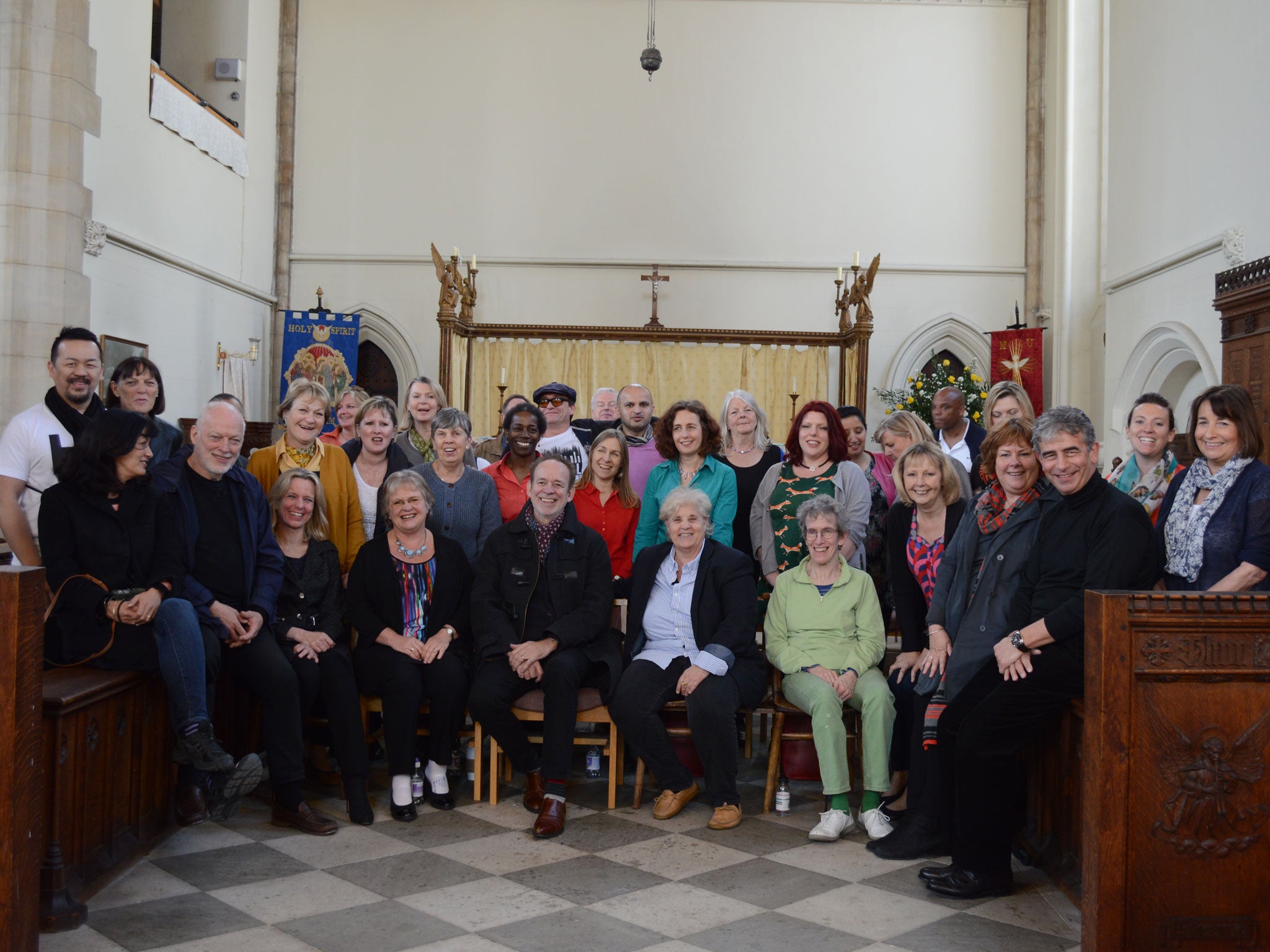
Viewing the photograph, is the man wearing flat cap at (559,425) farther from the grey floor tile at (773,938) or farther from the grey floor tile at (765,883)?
the grey floor tile at (773,938)

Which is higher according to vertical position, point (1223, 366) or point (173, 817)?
point (1223, 366)

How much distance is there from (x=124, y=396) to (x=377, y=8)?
345 inches

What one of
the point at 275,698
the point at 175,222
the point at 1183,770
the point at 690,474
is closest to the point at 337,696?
the point at 275,698

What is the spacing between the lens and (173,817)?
3691 millimetres

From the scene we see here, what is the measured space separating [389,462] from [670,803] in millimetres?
1881

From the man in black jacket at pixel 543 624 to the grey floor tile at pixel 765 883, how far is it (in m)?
0.77

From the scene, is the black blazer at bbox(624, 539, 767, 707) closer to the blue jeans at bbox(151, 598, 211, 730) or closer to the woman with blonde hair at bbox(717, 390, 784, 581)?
the woman with blonde hair at bbox(717, 390, 784, 581)

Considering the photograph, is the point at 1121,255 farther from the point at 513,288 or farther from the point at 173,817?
the point at 173,817

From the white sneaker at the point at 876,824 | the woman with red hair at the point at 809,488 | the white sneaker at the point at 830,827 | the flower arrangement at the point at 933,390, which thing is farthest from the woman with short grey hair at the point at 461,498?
the flower arrangement at the point at 933,390

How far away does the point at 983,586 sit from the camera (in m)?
3.40

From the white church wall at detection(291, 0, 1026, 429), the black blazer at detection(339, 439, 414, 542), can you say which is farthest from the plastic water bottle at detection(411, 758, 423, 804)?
the white church wall at detection(291, 0, 1026, 429)

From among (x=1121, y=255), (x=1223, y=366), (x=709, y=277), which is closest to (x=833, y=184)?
(x=709, y=277)

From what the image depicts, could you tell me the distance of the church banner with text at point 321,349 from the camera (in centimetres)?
1072

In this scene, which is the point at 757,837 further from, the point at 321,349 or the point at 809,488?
the point at 321,349
